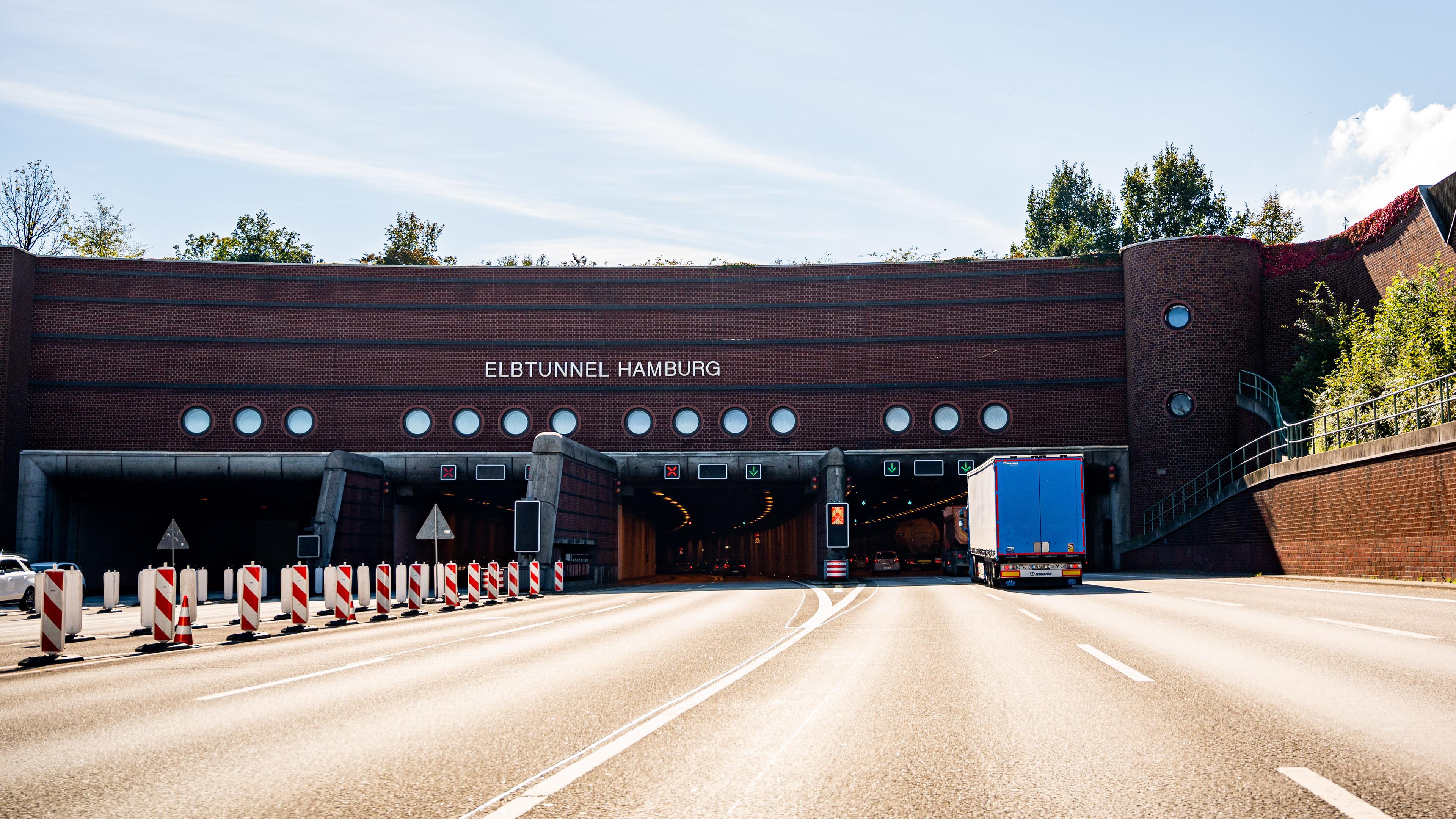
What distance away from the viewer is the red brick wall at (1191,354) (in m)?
44.5

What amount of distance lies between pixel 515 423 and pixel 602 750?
41437 mm

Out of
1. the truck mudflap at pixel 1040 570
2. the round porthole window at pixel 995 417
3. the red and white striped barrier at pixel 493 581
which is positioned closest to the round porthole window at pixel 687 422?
the round porthole window at pixel 995 417

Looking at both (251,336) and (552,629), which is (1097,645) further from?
(251,336)

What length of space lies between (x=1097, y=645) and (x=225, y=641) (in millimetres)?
11373

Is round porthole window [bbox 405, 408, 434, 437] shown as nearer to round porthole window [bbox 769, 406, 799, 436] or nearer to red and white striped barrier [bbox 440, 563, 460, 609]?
round porthole window [bbox 769, 406, 799, 436]

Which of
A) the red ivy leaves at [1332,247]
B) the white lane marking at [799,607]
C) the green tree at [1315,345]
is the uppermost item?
the red ivy leaves at [1332,247]

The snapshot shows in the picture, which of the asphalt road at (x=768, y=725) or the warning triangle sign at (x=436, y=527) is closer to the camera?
the asphalt road at (x=768, y=725)

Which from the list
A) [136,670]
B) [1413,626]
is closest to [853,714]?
[136,670]

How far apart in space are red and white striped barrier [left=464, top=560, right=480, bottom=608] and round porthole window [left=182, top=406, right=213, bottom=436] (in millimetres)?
23621

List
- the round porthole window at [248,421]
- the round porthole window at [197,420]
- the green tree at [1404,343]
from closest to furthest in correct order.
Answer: the green tree at [1404,343]
the round porthole window at [197,420]
the round porthole window at [248,421]

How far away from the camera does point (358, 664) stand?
11.8 m

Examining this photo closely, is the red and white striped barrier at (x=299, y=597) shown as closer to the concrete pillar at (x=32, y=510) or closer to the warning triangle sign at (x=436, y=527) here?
the warning triangle sign at (x=436, y=527)

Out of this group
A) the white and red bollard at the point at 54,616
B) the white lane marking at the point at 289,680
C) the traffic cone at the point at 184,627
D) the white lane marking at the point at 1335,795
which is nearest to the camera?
the white lane marking at the point at 1335,795

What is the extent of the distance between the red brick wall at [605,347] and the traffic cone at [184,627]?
31.1 m
